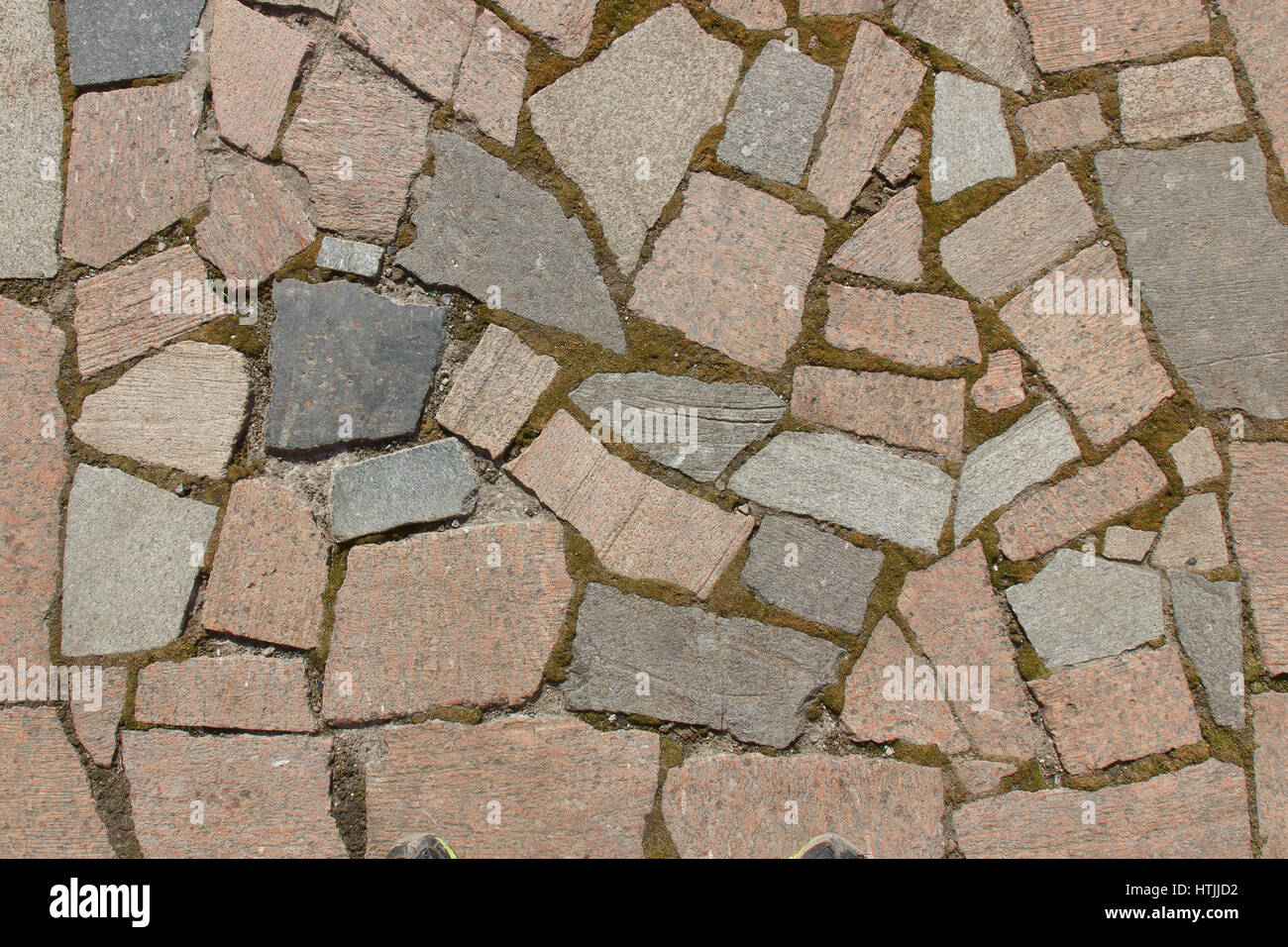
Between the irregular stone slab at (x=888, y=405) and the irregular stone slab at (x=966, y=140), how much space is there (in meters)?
0.61

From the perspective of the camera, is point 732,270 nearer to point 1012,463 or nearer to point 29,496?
point 1012,463

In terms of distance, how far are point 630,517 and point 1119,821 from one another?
1791 millimetres

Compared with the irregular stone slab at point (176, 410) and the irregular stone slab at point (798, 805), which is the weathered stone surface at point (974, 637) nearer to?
the irregular stone slab at point (798, 805)

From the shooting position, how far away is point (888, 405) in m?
3.15

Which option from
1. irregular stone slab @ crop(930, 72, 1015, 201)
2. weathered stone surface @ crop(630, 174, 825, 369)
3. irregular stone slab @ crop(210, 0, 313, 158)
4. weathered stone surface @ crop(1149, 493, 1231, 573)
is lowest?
weathered stone surface @ crop(1149, 493, 1231, 573)

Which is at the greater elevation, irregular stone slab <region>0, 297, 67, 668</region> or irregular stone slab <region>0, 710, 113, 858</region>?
irregular stone slab <region>0, 297, 67, 668</region>

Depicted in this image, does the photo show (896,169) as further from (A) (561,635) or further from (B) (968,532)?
(A) (561,635)

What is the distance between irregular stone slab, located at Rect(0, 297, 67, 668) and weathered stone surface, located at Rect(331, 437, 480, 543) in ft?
2.95

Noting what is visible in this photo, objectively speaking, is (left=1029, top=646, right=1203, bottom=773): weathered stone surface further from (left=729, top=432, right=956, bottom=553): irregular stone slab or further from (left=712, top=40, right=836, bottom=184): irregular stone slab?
(left=712, top=40, right=836, bottom=184): irregular stone slab

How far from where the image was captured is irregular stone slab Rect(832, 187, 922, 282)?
3162 millimetres

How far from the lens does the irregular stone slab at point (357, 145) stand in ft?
10.3

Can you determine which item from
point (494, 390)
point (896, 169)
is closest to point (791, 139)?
point (896, 169)

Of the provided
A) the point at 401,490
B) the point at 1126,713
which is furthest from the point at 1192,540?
the point at 401,490

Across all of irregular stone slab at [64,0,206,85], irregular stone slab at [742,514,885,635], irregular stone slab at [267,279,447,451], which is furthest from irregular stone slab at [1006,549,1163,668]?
irregular stone slab at [64,0,206,85]
